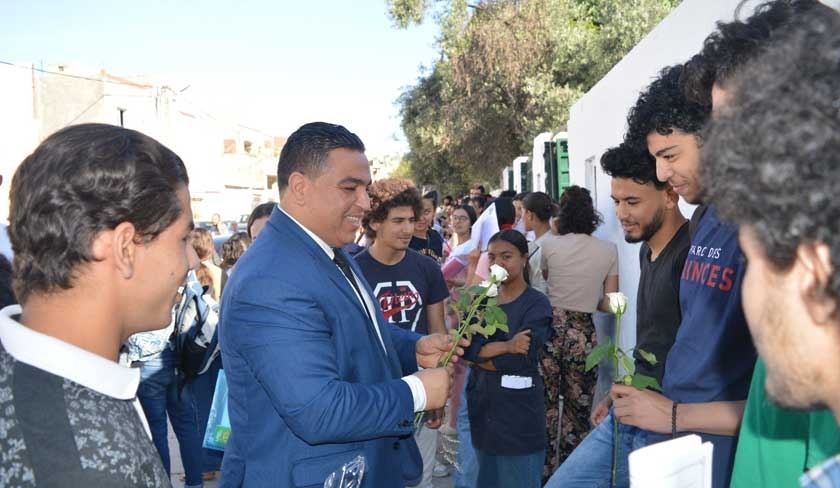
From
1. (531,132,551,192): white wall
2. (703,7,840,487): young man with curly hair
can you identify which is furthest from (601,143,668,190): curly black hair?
(531,132,551,192): white wall

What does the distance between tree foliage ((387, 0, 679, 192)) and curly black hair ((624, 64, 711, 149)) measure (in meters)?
13.3

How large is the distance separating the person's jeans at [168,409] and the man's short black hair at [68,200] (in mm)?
4063

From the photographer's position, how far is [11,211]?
57.7 inches

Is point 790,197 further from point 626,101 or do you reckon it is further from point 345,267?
point 626,101

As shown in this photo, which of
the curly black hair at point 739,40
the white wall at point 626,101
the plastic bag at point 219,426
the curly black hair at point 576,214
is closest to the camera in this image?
Result: the curly black hair at point 739,40

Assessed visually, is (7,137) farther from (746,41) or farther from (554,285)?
(746,41)

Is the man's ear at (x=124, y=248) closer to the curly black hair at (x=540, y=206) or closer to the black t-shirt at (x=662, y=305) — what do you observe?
the black t-shirt at (x=662, y=305)

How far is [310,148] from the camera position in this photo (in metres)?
2.83

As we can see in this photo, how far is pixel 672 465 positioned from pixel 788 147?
2.68 feet

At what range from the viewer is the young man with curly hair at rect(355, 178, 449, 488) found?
4.71 m

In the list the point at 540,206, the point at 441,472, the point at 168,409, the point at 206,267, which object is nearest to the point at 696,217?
the point at 441,472

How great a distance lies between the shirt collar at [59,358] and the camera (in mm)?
1331

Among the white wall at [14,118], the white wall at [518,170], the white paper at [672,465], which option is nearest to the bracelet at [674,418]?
the white paper at [672,465]

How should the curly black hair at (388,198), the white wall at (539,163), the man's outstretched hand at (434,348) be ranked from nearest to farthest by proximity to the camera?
the man's outstretched hand at (434,348), the curly black hair at (388,198), the white wall at (539,163)
